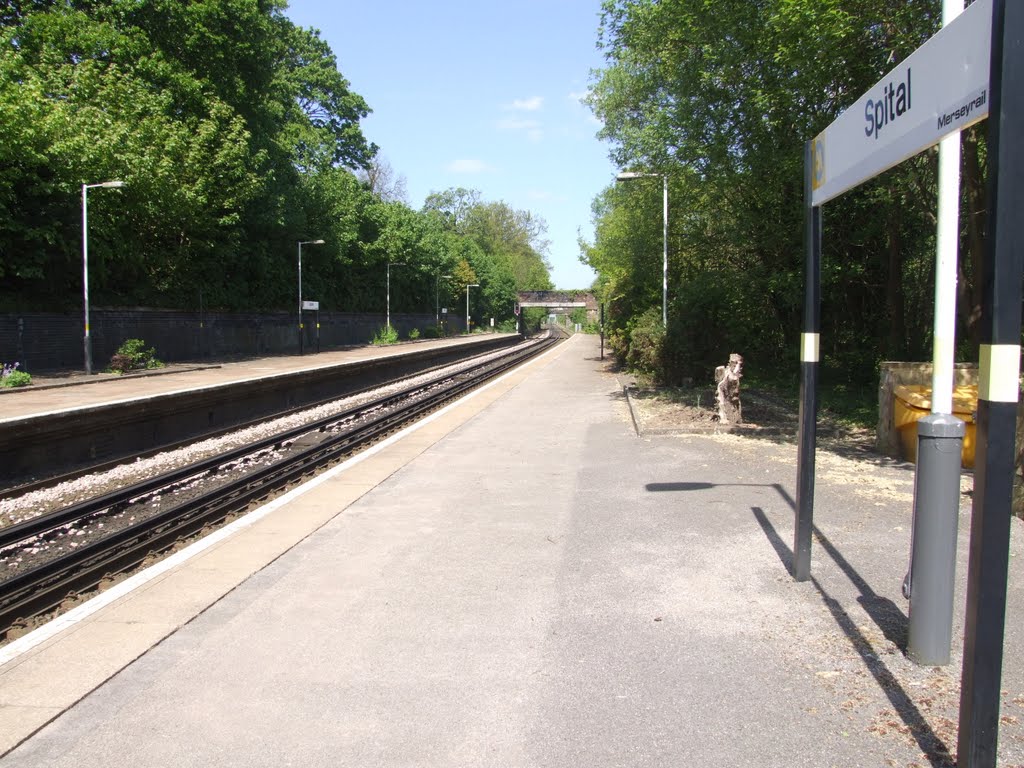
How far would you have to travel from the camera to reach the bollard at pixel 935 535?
146 inches

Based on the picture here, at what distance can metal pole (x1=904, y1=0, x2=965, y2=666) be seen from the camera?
371cm

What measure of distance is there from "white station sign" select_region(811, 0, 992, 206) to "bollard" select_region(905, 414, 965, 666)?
1346 millimetres

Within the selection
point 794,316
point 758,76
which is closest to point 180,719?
point 758,76

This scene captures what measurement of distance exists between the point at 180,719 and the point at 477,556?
2782 millimetres

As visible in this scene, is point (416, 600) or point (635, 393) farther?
point (635, 393)

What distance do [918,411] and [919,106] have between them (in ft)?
22.6

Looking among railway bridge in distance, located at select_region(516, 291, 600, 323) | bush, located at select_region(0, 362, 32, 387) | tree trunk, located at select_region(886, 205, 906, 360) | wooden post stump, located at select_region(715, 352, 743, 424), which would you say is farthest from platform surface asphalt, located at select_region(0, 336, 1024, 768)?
railway bridge in distance, located at select_region(516, 291, 600, 323)

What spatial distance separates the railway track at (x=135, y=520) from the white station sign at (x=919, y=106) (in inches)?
244

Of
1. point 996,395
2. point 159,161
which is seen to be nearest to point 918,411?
point 996,395

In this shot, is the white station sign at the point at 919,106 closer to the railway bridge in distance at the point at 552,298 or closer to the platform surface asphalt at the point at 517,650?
the platform surface asphalt at the point at 517,650

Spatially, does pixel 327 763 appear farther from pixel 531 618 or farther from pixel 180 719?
pixel 531 618

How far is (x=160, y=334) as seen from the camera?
31203 mm

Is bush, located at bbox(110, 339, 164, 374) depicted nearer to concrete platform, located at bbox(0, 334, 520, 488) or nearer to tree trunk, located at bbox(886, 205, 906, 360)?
concrete platform, located at bbox(0, 334, 520, 488)

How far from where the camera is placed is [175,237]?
32875 millimetres
